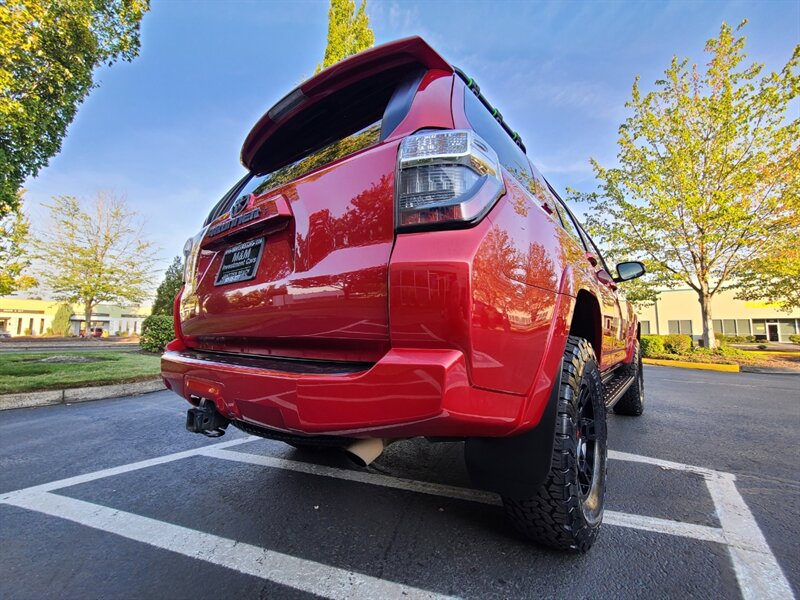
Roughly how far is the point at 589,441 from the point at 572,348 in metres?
0.60

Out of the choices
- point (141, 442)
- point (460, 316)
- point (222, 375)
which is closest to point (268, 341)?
point (222, 375)

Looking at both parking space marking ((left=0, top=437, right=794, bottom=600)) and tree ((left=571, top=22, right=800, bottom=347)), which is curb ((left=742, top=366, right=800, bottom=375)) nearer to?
tree ((left=571, top=22, right=800, bottom=347))

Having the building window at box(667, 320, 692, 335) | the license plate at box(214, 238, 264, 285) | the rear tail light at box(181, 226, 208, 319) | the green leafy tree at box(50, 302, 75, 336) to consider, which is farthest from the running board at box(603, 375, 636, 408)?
the building window at box(667, 320, 692, 335)

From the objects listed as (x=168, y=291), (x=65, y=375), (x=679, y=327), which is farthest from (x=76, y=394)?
(x=679, y=327)

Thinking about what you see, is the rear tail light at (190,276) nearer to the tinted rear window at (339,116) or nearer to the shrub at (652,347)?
the tinted rear window at (339,116)

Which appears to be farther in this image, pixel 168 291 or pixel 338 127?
pixel 168 291

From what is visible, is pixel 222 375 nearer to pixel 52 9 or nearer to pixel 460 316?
pixel 460 316

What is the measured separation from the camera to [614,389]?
9.50ft

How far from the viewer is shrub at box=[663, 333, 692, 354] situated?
14.7 m

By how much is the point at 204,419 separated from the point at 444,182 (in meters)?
1.33

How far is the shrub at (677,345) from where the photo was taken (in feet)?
48.2

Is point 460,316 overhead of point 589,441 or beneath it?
overhead

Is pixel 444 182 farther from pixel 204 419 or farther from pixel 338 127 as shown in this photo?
pixel 204 419

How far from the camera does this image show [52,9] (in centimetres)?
664
